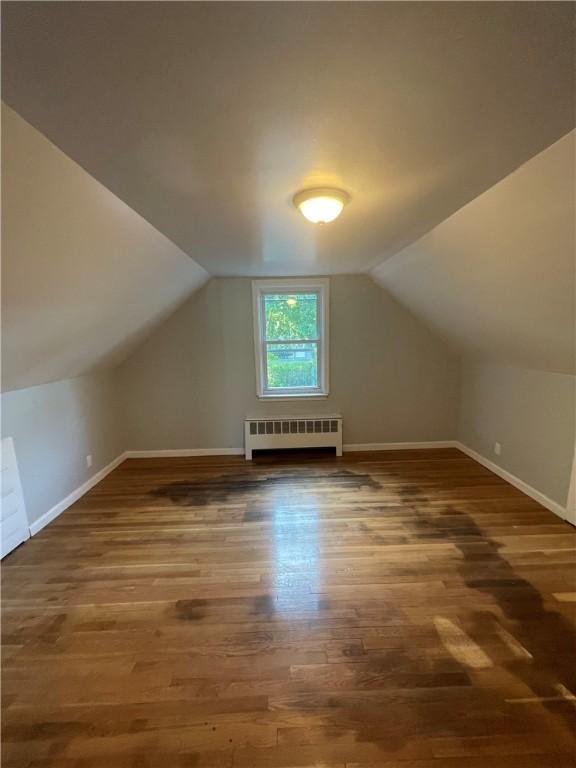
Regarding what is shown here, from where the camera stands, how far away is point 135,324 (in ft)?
11.4

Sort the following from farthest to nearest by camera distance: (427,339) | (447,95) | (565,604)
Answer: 1. (427,339)
2. (565,604)
3. (447,95)

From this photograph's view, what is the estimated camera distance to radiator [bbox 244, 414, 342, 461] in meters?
4.41

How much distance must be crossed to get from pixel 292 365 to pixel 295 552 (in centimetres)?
253

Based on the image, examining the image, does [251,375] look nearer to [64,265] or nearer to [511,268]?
[64,265]

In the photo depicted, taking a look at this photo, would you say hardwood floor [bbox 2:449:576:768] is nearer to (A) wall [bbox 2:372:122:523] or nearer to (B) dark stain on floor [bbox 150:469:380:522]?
(B) dark stain on floor [bbox 150:469:380:522]

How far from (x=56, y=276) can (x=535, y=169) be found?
231 cm

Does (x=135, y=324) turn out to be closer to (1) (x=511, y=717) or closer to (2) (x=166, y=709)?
(2) (x=166, y=709)

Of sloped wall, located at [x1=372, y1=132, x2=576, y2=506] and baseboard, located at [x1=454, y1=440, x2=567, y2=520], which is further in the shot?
baseboard, located at [x1=454, y1=440, x2=567, y2=520]

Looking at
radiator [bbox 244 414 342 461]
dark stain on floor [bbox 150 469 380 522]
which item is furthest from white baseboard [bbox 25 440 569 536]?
dark stain on floor [bbox 150 469 380 522]

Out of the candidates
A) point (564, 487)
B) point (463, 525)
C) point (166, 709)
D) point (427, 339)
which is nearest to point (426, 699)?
point (166, 709)

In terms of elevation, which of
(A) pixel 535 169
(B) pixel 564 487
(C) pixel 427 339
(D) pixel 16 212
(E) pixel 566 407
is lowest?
(B) pixel 564 487

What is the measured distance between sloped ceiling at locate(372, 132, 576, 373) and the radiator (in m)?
1.79

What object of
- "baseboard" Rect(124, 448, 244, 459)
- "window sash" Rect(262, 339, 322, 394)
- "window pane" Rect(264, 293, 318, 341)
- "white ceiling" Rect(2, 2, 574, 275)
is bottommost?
"baseboard" Rect(124, 448, 244, 459)

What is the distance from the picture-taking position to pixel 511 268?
2168 millimetres
